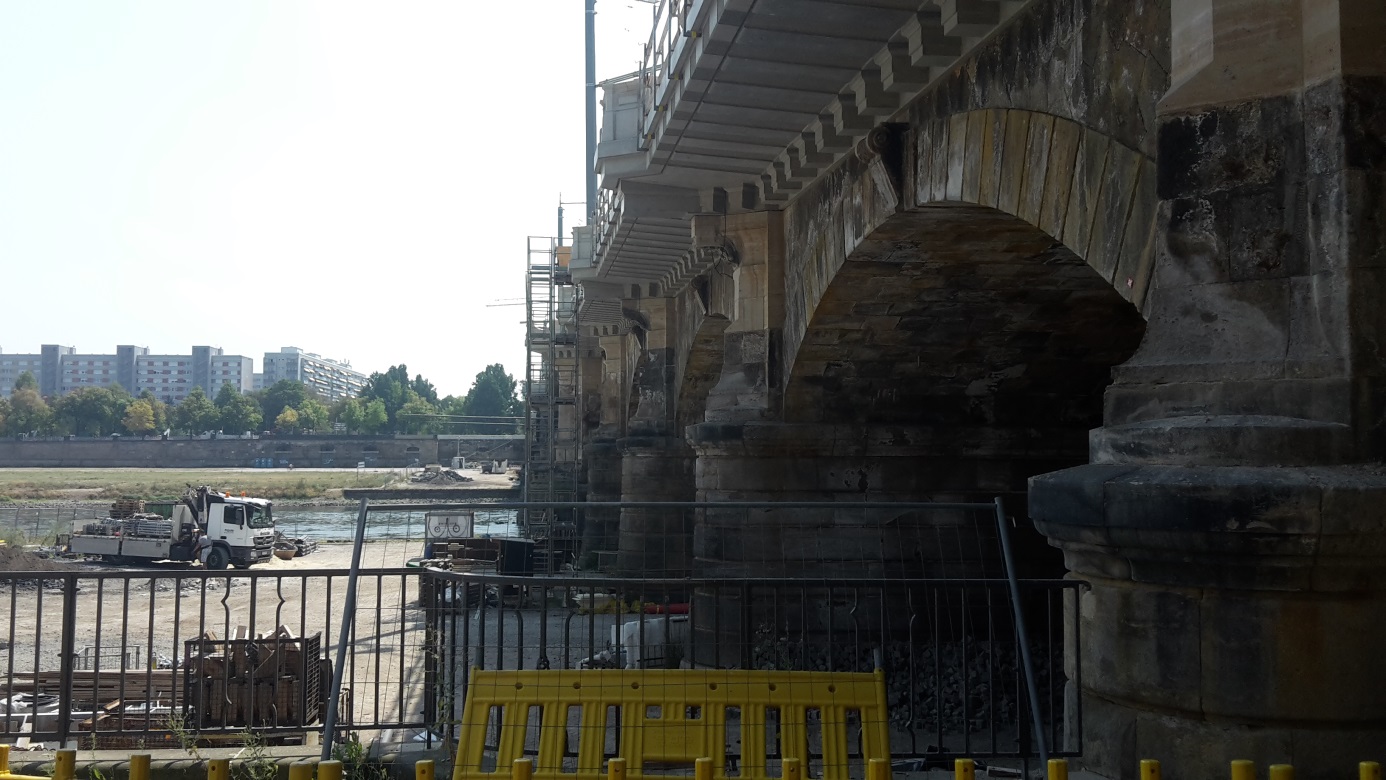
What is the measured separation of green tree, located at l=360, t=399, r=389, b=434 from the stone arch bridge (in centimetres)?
12018

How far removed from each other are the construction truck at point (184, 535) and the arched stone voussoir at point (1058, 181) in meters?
30.0

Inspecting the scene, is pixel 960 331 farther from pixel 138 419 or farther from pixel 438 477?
pixel 138 419

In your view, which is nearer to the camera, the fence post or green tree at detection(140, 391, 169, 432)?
the fence post

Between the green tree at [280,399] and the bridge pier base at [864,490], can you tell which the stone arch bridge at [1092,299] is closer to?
the bridge pier base at [864,490]

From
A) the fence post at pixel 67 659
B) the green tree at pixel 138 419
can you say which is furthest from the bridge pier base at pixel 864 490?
the green tree at pixel 138 419

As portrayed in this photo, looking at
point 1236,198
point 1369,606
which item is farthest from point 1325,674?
point 1236,198

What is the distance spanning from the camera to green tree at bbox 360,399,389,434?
13050cm

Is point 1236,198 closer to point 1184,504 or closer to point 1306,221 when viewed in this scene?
point 1306,221

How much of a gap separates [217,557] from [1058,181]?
31.6 meters

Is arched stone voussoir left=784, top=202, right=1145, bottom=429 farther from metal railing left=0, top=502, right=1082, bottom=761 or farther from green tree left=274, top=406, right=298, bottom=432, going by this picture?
green tree left=274, top=406, right=298, bottom=432

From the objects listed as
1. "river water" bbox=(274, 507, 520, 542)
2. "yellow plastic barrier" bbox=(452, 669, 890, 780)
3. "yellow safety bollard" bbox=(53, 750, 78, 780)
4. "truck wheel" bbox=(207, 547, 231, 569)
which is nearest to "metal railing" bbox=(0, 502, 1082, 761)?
"yellow plastic barrier" bbox=(452, 669, 890, 780)

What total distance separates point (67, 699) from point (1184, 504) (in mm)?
5670

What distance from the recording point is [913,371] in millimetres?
11508

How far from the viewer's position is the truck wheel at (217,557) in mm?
33375
